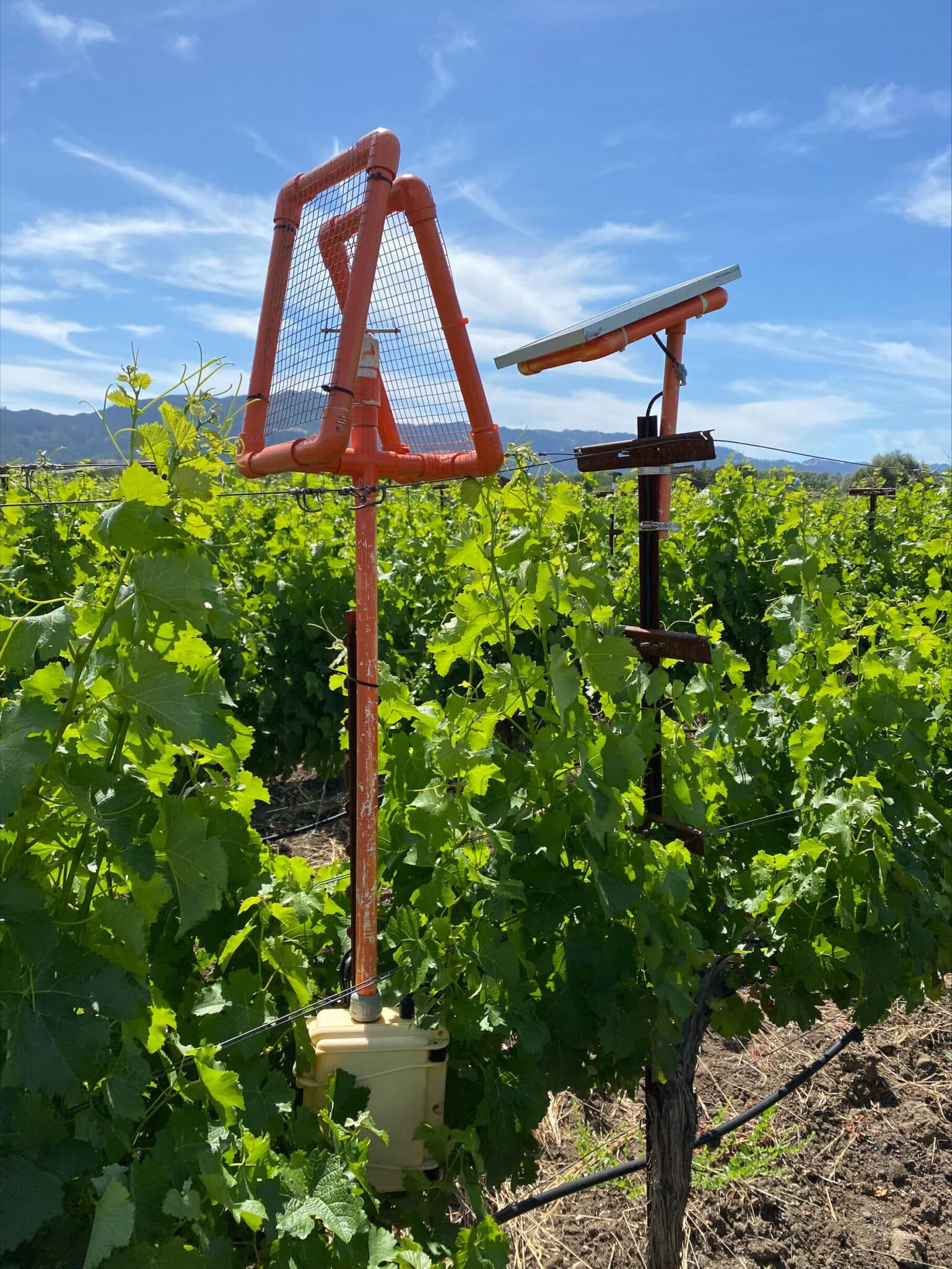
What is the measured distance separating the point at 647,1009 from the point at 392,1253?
29.6 inches

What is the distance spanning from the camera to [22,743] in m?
1.15

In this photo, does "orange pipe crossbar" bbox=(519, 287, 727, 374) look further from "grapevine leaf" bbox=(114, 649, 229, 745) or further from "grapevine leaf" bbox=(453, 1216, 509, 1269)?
"grapevine leaf" bbox=(453, 1216, 509, 1269)

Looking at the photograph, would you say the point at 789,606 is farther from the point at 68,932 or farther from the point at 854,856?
the point at 68,932

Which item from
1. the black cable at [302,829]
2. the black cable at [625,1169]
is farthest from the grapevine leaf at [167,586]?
the black cable at [625,1169]

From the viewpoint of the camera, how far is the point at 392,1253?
4.61 feet

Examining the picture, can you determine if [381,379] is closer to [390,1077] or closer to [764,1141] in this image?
[390,1077]

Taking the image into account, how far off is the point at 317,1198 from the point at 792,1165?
239 cm

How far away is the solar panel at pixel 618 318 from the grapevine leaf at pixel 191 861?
48.2 inches

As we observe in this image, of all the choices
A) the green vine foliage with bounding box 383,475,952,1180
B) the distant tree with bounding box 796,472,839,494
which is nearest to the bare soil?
A: the green vine foliage with bounding box 383,475,952,1180

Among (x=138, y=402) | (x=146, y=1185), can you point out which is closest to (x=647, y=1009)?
(x=146, y=1185)

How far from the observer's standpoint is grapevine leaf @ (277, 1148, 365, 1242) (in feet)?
4.41

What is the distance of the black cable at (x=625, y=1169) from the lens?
8.13 ft

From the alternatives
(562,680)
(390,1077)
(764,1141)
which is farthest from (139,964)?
(764,1141)

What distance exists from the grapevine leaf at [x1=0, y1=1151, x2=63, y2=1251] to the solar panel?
1669mm
